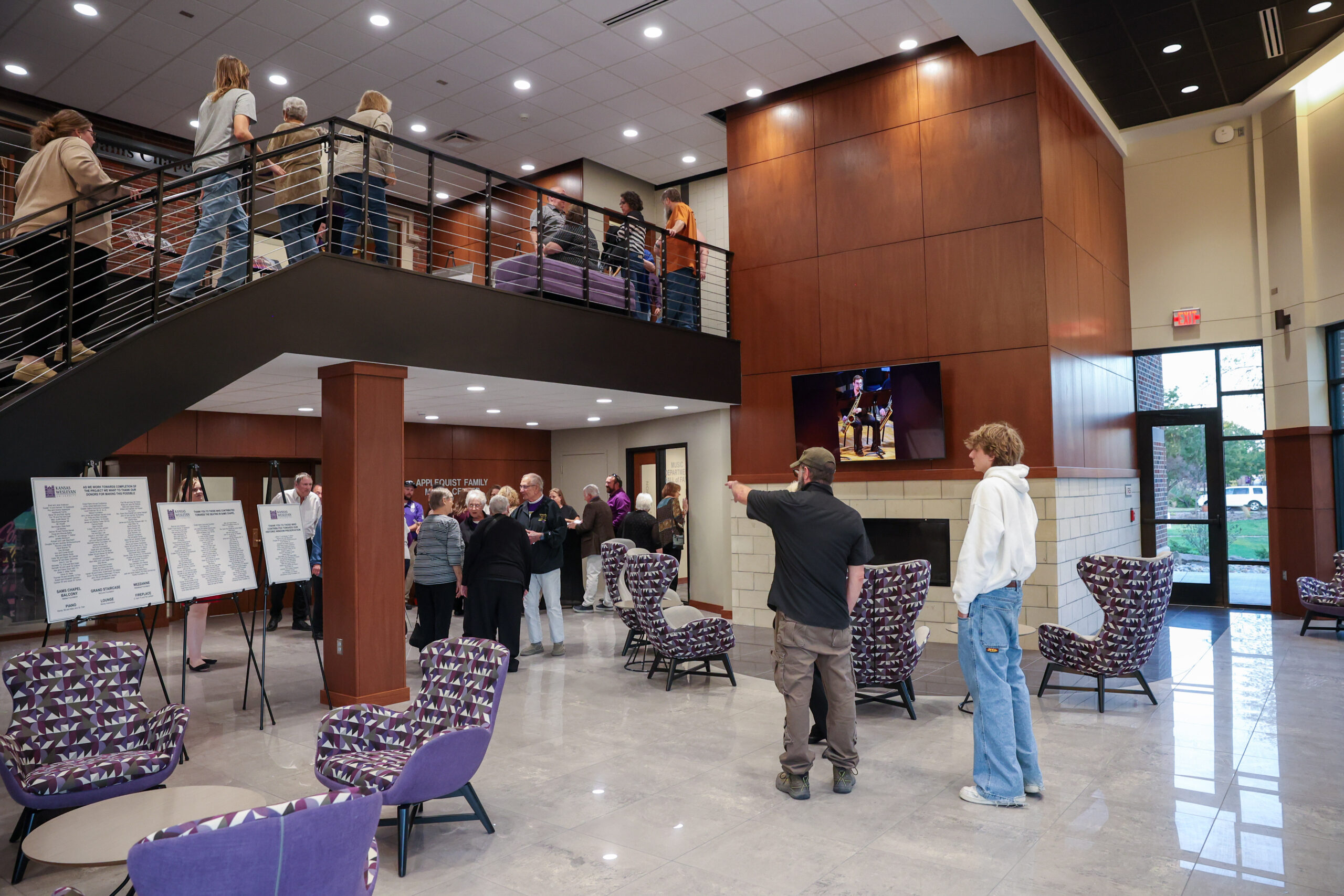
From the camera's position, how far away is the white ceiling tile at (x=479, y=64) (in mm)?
8781

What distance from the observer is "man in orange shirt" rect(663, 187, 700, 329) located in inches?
377

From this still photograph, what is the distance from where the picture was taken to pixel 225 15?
7.81 m

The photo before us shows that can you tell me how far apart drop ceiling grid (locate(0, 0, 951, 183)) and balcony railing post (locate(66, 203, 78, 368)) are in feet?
12.8

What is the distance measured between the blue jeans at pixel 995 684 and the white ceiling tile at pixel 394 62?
315 inches

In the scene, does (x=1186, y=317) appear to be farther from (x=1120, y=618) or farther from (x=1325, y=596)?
(x=1120, y=618)

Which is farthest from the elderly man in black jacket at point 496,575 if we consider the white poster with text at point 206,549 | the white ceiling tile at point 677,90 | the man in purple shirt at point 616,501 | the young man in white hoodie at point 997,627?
the white ceiling tile at point 677,90

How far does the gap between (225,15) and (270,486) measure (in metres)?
5.87

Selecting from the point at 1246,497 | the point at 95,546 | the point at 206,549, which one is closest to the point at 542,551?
the point at 206,549

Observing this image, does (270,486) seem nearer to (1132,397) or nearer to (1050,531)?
(1050,531)

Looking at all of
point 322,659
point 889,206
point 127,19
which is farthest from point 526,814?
point 127,19

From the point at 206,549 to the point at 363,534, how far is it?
103cm

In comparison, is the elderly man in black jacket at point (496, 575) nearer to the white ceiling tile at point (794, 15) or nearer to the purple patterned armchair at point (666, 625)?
the purple patterned armchair at point (666, 625)

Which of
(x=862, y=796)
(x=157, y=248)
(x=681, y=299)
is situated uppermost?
(x=681, y=299)

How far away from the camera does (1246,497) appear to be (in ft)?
35.7
